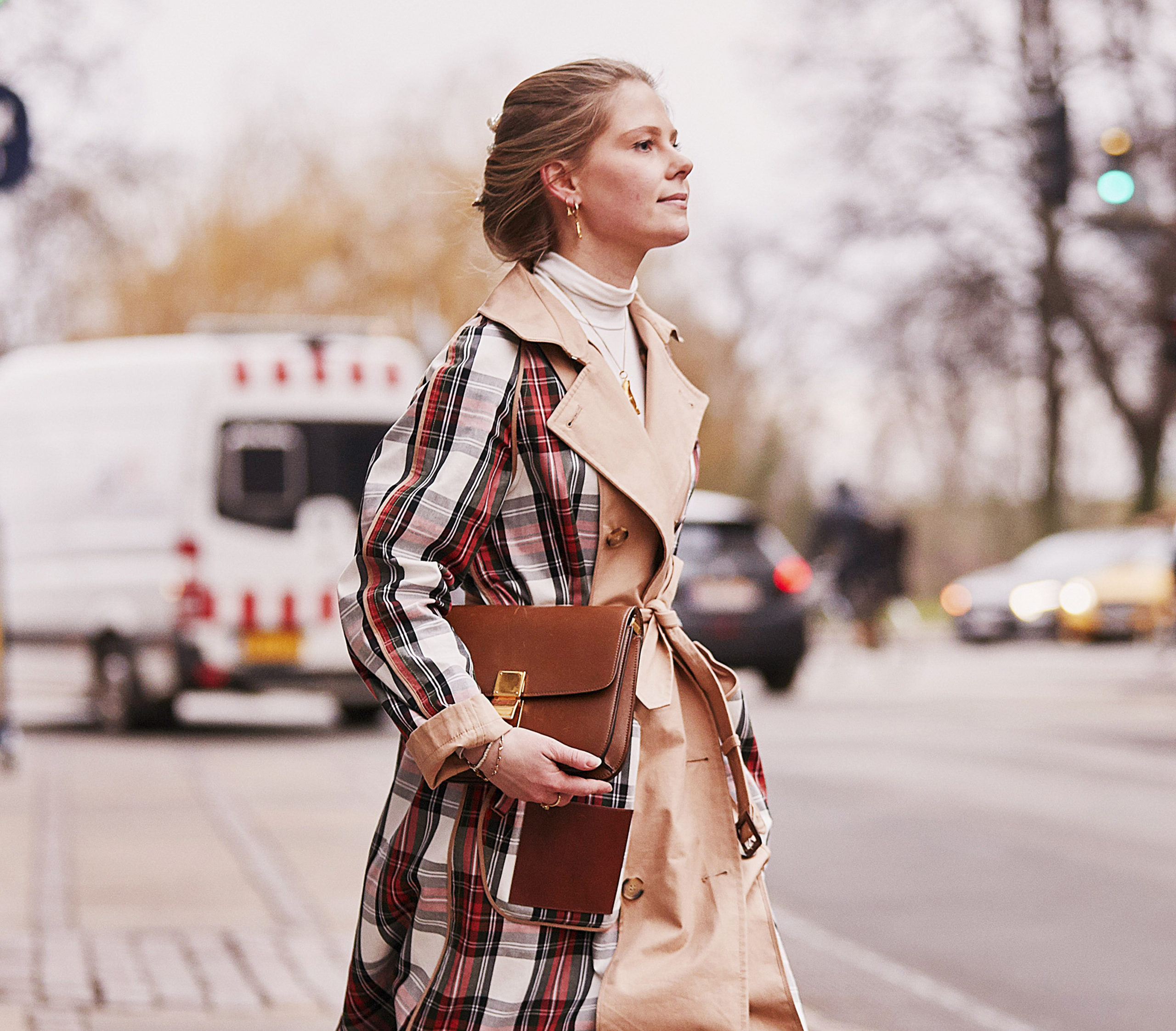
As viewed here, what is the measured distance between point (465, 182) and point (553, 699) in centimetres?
88

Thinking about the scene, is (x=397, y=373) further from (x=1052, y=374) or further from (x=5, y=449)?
(x=1052, y=374)

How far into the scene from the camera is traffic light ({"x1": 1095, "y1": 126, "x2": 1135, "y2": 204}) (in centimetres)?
1523

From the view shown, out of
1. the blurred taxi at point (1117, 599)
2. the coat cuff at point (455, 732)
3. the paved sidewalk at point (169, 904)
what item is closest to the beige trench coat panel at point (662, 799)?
the coat cuff at point (455, 732)

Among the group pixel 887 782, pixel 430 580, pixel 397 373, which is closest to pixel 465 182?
pixel 430 580

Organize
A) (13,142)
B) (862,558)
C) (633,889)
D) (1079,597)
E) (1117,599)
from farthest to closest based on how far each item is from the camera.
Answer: (1079,597) < (1117,599) < (862,558) < (13,142) < (633,889)

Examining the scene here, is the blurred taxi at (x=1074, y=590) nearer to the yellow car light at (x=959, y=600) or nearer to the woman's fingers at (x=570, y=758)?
the yellow car light at (x=959, y=600)

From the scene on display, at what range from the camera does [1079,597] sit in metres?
24.4

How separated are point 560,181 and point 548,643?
2.05 ft

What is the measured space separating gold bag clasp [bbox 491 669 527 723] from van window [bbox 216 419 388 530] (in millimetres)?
10888

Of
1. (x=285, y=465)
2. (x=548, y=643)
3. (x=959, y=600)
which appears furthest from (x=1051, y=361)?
(x=548, y=643)

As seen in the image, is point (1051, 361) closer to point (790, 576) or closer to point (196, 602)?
point (790, 576)

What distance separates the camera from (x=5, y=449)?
1454cm

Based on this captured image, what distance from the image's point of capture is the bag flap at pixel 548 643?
240 centimetres

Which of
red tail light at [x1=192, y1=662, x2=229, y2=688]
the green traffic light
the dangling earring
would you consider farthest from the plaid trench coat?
the green traffic light
